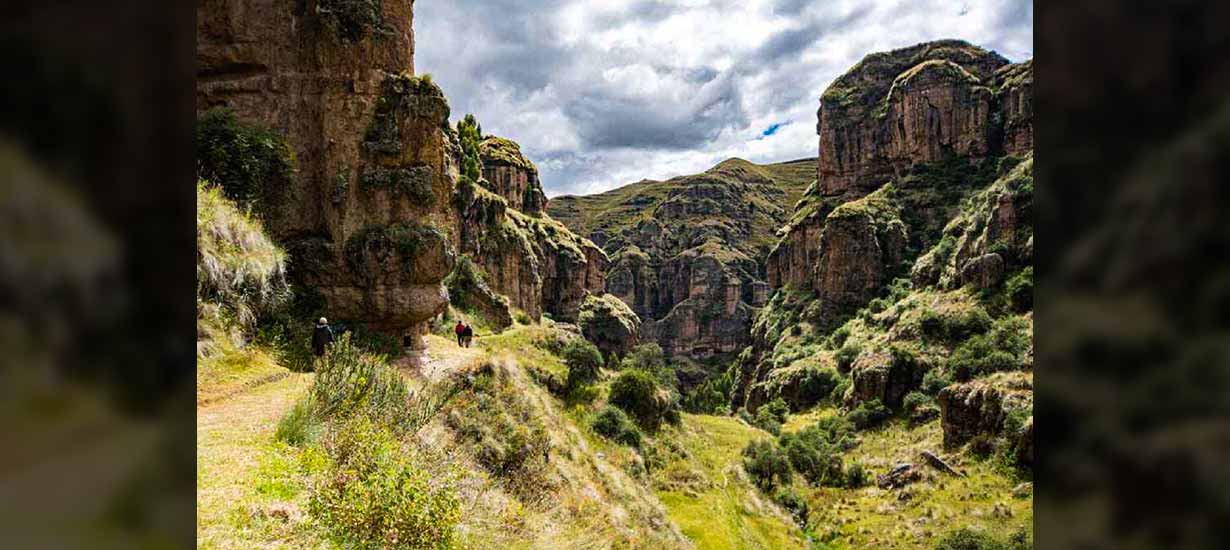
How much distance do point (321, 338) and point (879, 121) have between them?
98080 mm

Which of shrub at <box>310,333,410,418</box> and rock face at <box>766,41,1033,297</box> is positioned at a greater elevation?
rock face at <box>766,41,1033,297</box>

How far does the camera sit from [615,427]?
94.1 ft

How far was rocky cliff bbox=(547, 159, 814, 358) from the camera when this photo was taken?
111875 millimetres

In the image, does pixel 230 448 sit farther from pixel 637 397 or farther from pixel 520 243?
pixel 520 243

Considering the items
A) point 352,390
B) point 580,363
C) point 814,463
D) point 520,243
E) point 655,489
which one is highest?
point 520,243

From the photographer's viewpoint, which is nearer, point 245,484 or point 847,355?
point 245,484

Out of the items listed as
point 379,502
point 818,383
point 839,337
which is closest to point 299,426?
point 379,502

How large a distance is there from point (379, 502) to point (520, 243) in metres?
43.3

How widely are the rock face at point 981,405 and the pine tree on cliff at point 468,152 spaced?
41883 millimetres

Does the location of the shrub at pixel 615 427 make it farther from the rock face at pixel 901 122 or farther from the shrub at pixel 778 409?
the rock face at pixel 901 122

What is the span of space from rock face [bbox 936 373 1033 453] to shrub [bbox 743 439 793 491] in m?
12.4

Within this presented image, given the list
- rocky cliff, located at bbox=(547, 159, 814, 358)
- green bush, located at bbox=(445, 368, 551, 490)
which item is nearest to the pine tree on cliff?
green bush, located at bbox=(445, 368, 551, 490)

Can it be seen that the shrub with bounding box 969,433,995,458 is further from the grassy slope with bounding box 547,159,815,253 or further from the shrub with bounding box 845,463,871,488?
the grassy slope with bounding box 547,159,815,253
